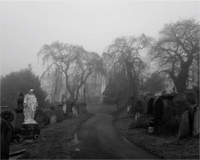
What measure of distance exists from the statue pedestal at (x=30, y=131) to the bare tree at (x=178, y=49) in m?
16.8

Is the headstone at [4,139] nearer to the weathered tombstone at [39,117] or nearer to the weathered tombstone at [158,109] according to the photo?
the weathered tombstone at [158,109]

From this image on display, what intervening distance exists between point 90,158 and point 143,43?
58.3 feet

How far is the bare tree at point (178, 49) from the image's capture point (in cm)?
2262

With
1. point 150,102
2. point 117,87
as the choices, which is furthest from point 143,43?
point 150,102

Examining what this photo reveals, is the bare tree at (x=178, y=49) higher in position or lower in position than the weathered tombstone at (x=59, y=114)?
higher

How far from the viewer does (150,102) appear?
438 inches

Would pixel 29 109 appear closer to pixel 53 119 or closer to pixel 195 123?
pixel 53 119

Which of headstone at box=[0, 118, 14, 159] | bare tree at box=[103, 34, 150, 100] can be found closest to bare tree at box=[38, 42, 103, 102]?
bare tree at box=[103, 34, 150, 100]

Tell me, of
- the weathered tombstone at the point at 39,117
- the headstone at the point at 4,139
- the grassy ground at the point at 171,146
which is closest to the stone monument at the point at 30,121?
the grassy ground at the point at 171,146

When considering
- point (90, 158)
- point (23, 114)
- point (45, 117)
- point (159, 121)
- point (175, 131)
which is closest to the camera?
point (90, 158)

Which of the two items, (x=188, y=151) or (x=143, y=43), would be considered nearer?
(x=188, y=151)

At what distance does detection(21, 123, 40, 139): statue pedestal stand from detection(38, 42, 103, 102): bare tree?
54.8 feet

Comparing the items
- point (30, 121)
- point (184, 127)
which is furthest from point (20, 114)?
point (184, 127)

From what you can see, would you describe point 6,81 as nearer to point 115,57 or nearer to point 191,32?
point 115,57
